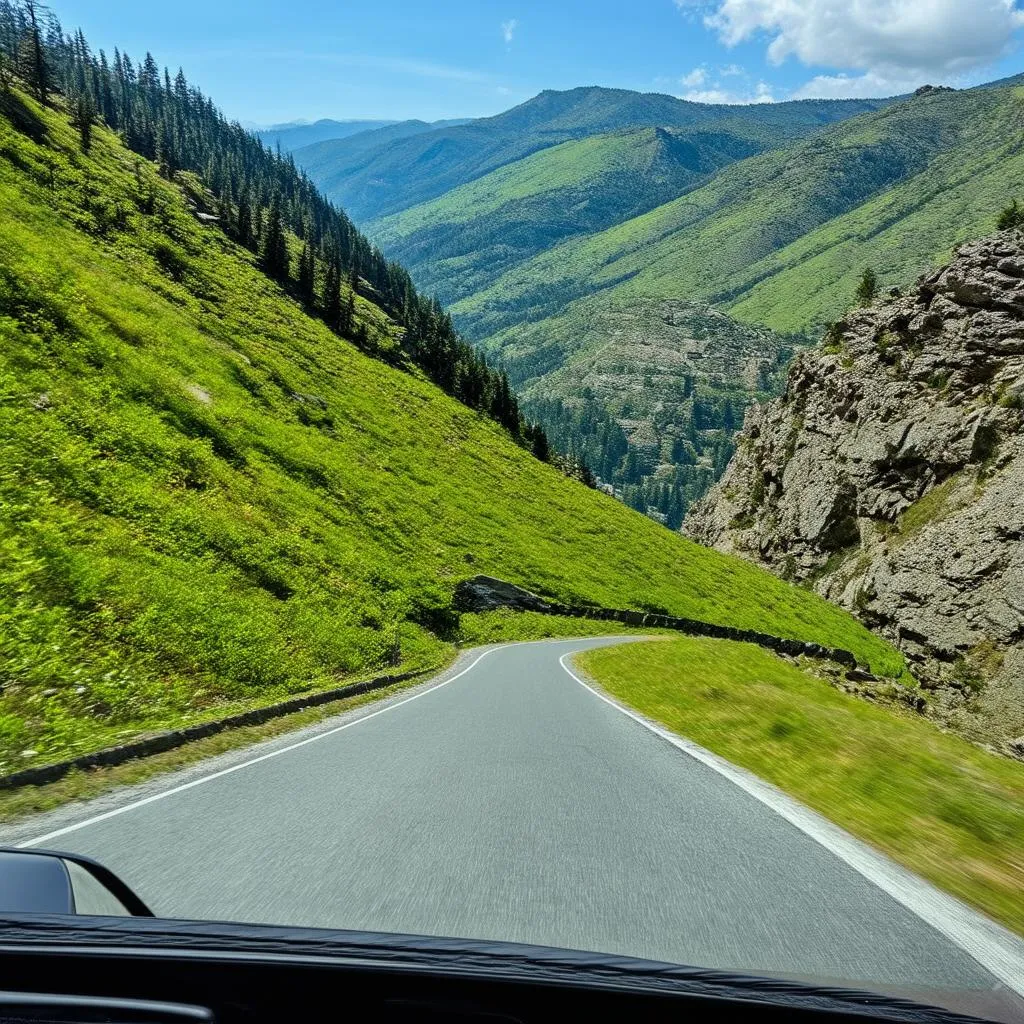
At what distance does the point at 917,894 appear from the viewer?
5.40 metres

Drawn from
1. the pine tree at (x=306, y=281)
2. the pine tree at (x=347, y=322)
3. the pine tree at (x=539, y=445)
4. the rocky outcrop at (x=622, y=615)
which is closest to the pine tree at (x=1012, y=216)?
the pine tree at (x=539, y=445)

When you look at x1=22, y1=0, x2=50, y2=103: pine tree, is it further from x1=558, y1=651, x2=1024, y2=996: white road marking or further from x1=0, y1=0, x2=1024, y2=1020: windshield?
x1=558, y1=651, x2=1024, y2=996: white road marking

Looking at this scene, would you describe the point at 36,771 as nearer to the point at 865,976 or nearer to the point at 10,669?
the point at 10,669

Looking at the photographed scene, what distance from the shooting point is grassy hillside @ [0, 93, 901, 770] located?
1559 centimetres

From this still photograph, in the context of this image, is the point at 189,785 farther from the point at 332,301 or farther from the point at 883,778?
the point at 332,301

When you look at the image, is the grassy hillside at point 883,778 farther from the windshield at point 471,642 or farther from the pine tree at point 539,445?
the pine tree at point 539,445

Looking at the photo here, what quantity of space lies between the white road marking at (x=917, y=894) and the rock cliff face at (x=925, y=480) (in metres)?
32.9

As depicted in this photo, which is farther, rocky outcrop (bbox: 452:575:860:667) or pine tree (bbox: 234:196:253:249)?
pine tree (bbox: 234:196:253:249)

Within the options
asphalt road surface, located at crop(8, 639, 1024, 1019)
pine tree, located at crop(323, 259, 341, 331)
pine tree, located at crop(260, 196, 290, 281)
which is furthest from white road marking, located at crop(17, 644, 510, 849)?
pine tree, located at crop(260, 196, 290, 281)

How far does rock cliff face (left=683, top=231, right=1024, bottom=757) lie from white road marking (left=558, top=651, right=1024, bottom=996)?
108 ft

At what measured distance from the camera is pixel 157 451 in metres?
27.5

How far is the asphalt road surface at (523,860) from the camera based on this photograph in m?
4.43

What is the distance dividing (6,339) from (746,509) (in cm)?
8430

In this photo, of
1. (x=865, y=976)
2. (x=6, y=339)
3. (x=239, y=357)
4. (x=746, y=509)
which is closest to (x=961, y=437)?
(x=746, y=509)
